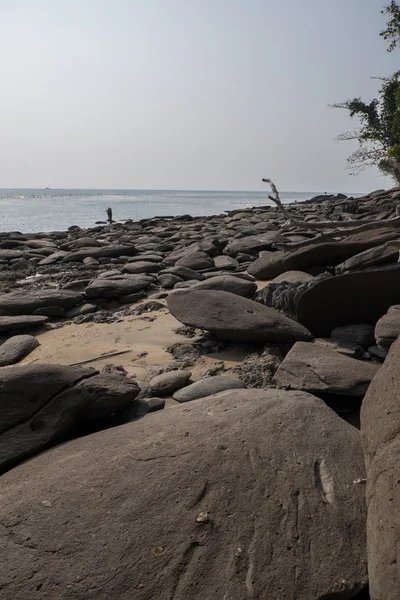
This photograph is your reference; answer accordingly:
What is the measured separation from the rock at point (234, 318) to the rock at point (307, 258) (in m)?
1.61

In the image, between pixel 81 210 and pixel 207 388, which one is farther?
pixel 81 210

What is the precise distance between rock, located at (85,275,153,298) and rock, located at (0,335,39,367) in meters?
1.51

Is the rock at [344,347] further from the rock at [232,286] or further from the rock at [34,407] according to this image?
the rock at [34,407]

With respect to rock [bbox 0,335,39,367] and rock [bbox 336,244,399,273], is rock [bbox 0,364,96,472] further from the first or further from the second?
rock [bbox 336,244,399,273]

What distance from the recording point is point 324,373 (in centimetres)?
291

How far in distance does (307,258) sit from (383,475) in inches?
163

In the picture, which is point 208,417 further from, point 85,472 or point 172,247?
point 172,247

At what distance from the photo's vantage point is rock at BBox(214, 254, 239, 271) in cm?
768

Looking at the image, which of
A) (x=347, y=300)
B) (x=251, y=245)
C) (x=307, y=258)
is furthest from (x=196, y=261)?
(x=347, y=300)

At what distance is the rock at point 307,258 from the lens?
5297mm

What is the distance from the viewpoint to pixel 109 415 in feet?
9.44

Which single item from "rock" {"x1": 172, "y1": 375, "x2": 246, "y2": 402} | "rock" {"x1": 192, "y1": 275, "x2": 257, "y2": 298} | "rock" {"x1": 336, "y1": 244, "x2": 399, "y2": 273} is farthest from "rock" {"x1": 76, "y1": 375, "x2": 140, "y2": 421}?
"rock" {"x1": 192, "y1": 275, "x2": 257, "y2": 298}

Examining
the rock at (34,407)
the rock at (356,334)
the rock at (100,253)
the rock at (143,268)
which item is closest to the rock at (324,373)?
the rock at (356,334)

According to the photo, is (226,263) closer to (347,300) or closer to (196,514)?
(347,300)
